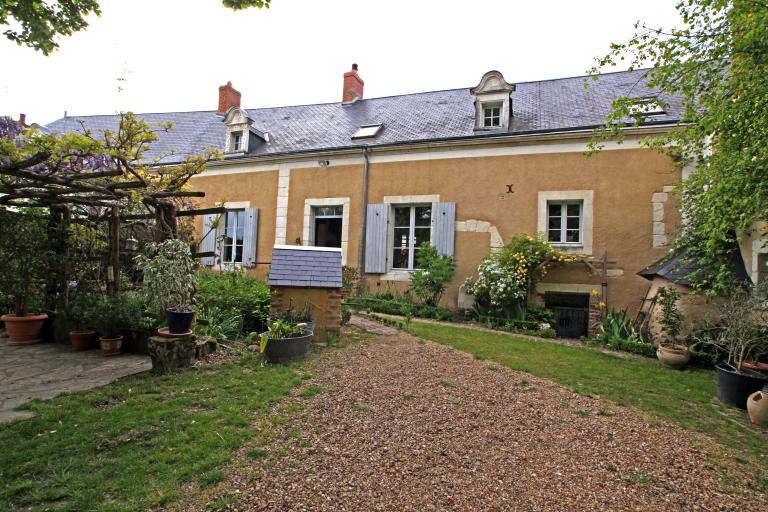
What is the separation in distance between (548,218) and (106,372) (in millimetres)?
7442

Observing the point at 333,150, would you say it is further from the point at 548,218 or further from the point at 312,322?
the point at 312,322

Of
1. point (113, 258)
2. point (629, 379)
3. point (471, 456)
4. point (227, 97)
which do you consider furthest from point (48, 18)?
point (227, 97)

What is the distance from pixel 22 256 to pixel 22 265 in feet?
0.36

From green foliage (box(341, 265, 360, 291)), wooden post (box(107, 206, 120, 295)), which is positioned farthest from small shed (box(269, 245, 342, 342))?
green foliage (box(341, 265, 360, 291))

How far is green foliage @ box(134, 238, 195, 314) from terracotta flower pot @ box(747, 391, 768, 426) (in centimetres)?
514

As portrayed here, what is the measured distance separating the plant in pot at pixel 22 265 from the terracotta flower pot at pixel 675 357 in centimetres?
779

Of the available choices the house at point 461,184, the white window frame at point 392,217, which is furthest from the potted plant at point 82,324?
the white window frame at point 392,217

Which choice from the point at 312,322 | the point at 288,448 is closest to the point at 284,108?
the point at 312,322

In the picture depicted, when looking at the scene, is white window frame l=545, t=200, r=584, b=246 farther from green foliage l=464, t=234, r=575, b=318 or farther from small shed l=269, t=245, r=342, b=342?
small shed l=269, t=245, r=342, b=342

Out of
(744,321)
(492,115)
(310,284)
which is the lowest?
(744,321)

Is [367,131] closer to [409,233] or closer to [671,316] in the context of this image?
[409,233]

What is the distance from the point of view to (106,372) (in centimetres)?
370

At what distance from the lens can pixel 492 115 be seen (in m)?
8.76

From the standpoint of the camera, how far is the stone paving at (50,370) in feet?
10.1
